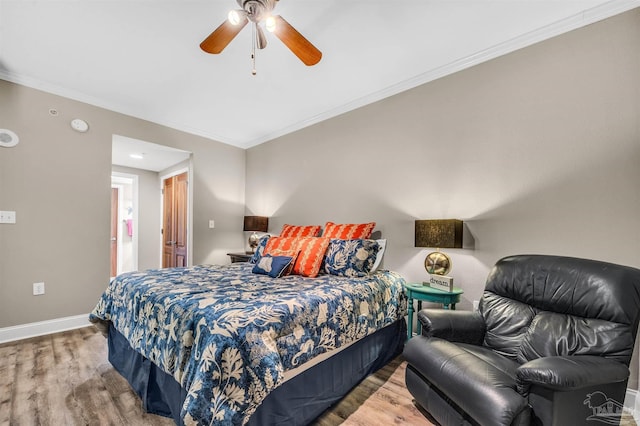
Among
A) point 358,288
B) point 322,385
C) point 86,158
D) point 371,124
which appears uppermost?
point 371,124

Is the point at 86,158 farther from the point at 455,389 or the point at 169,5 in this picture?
the point at 455,389

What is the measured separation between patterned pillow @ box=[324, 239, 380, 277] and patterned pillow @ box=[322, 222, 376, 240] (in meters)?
0.37

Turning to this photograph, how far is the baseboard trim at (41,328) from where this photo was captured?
272 centimetres

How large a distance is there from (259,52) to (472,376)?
9.04ft

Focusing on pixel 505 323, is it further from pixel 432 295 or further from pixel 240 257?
pixel 240 257

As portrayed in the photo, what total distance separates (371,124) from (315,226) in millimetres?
1415

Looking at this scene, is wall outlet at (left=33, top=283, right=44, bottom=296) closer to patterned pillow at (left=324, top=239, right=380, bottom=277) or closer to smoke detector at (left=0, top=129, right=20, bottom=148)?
smoke detector at (left=0, top=129, right=20, bottom=148)

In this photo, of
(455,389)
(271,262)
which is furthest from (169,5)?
(455,389)

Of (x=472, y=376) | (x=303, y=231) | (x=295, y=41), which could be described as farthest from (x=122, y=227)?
A: (x=472, y=376)

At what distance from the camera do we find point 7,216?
9.02 feet

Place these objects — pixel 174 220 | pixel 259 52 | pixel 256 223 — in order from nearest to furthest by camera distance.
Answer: pixel 259 52 < pixel 256 223 < pixel 174 220

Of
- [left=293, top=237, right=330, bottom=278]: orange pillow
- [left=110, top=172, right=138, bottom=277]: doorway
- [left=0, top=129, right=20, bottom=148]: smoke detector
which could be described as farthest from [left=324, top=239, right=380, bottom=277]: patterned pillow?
[left=110, top=172, right=138, bottom=277]: doorway

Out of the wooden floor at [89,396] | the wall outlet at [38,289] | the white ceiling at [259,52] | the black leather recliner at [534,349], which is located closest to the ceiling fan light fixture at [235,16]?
the white ceiling at [259,52]

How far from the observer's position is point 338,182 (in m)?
3.43
